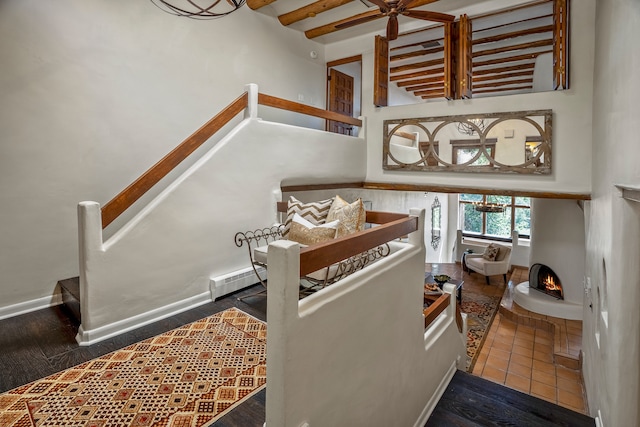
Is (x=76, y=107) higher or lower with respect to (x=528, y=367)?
higher

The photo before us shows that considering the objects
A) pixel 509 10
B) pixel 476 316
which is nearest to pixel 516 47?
pixel 509 10

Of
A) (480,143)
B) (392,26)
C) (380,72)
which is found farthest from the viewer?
(380,72)

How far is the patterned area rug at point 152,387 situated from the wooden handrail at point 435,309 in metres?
1.36

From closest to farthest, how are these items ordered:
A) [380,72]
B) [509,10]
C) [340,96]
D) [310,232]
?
[310,232] → [509,10] → [380,72] → [340,96]

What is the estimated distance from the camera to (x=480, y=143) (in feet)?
15.7

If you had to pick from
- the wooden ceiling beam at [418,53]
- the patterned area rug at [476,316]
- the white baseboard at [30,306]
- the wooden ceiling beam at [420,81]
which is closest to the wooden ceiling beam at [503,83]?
the wooden ceiling beam at [420,81]

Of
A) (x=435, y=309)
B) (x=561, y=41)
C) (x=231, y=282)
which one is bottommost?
(x=435, y=309)

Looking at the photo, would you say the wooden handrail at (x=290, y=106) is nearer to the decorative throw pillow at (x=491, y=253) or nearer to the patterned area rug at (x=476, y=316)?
the patterned area rug at (x=476, y=316)

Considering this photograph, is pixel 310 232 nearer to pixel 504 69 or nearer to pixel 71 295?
pixel 71 295

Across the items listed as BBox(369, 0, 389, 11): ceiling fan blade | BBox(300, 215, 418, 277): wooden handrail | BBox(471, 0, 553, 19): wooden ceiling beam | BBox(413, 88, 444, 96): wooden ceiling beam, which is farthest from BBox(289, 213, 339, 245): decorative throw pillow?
BBox(413, 88, 444, 96): wooden ceiling beam

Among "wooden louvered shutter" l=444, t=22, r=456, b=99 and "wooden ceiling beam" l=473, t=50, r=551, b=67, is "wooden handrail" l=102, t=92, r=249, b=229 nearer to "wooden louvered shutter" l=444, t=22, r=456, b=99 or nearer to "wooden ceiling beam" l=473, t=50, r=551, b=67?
"wooden louvered shutter" l=444, t=22, r=456, b=99

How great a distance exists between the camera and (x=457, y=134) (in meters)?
8.78

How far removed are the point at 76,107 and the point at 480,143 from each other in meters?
4.87

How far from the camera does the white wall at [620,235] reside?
1.94 metres
